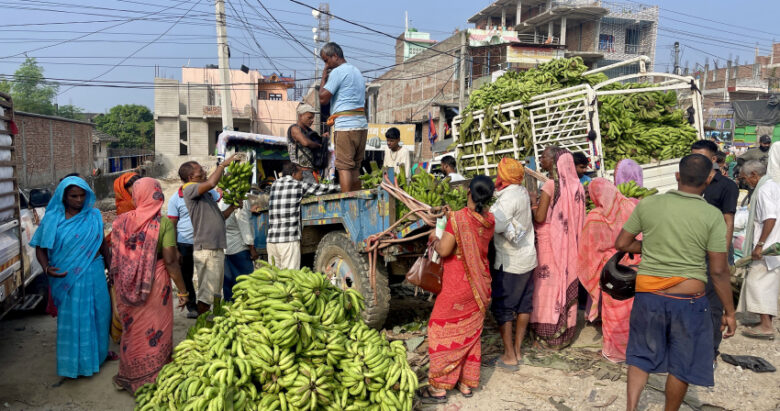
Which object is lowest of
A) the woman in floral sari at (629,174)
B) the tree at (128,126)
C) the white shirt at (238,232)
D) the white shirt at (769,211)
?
the white shirt at (238,232)

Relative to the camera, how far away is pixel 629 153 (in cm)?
762

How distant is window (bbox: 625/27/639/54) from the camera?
4025cm

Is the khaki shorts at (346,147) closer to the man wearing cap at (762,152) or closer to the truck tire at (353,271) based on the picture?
the truck tire at (353,271)

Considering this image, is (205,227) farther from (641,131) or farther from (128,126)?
(128,126)

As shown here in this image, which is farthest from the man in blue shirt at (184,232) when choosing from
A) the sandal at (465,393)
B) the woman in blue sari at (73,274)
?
the sandal at (465,393)

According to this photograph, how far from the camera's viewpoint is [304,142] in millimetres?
5887

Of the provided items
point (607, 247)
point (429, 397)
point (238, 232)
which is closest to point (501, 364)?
point (429, 397)

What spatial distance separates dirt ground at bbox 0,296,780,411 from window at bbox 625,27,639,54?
41.4 meters

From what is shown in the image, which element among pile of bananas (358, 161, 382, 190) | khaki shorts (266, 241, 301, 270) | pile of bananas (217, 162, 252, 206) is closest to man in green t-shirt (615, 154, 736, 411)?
pile of bananas (358, 161, 382, 190)

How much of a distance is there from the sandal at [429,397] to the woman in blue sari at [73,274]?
286 centimetres

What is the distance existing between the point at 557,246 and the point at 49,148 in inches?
864

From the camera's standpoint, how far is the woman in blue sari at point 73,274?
4.10 metres

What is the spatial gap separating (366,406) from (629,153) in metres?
6.36

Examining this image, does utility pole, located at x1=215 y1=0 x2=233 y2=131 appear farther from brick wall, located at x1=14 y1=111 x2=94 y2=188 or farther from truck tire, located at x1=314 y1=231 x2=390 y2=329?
truck tire, located at x1=314 y1=231 x2=390 y2=329
